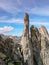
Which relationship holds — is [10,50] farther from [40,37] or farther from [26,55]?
[40,37]

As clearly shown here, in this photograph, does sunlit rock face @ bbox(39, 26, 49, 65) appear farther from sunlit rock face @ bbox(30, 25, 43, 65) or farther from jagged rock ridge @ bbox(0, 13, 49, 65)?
sunlit rock face @ bbox(30, 25, 43, 65)

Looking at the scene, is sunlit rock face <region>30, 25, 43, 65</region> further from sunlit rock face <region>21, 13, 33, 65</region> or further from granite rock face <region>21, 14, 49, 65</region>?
sunlit rock face <region>21, 13, 33, 65</region>

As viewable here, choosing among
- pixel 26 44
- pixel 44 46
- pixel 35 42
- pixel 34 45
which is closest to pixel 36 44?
pixel 35 42

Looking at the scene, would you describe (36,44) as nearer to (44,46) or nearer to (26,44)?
(44,46)

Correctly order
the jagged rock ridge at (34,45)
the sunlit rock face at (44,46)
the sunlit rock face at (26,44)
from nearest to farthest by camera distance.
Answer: the sunlit rock face at (26,44) < the jagged rock ridge at (34,45) < the sunlit rock face at (44,46)

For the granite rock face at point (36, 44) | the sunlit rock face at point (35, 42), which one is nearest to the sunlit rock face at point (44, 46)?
the granite rock face at point (36, 44)

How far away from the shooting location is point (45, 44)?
8512 cm

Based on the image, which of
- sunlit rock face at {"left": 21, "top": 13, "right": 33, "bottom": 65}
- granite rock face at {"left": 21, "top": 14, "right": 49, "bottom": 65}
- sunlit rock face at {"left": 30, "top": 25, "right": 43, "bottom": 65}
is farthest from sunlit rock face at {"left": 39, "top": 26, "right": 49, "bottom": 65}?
sunlit rock face at {"left": 21, "top": 13, "right": 33, "bottom": 65}

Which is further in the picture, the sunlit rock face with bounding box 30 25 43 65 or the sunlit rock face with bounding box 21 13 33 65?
the sunlit rock face with bounding box 30 25 43 65

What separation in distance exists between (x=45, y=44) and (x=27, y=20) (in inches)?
448

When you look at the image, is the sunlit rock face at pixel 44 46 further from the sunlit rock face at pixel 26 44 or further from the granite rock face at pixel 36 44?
the sunlit rock face at pixel 26 44

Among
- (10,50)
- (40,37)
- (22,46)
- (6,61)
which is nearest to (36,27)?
(40,37)

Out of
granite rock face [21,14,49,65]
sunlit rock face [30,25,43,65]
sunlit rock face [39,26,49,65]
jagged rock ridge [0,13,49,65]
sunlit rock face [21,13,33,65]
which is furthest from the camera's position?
sunlit rock face [30,25,43,65]

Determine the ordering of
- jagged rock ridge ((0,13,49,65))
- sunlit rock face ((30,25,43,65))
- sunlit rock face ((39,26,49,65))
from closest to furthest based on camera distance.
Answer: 1. jagged rock ridge ((0,13,49,65))
2. sunlit rock face ((39,26,49,65))
3. sunlit rock face ((30,25,43,65))
